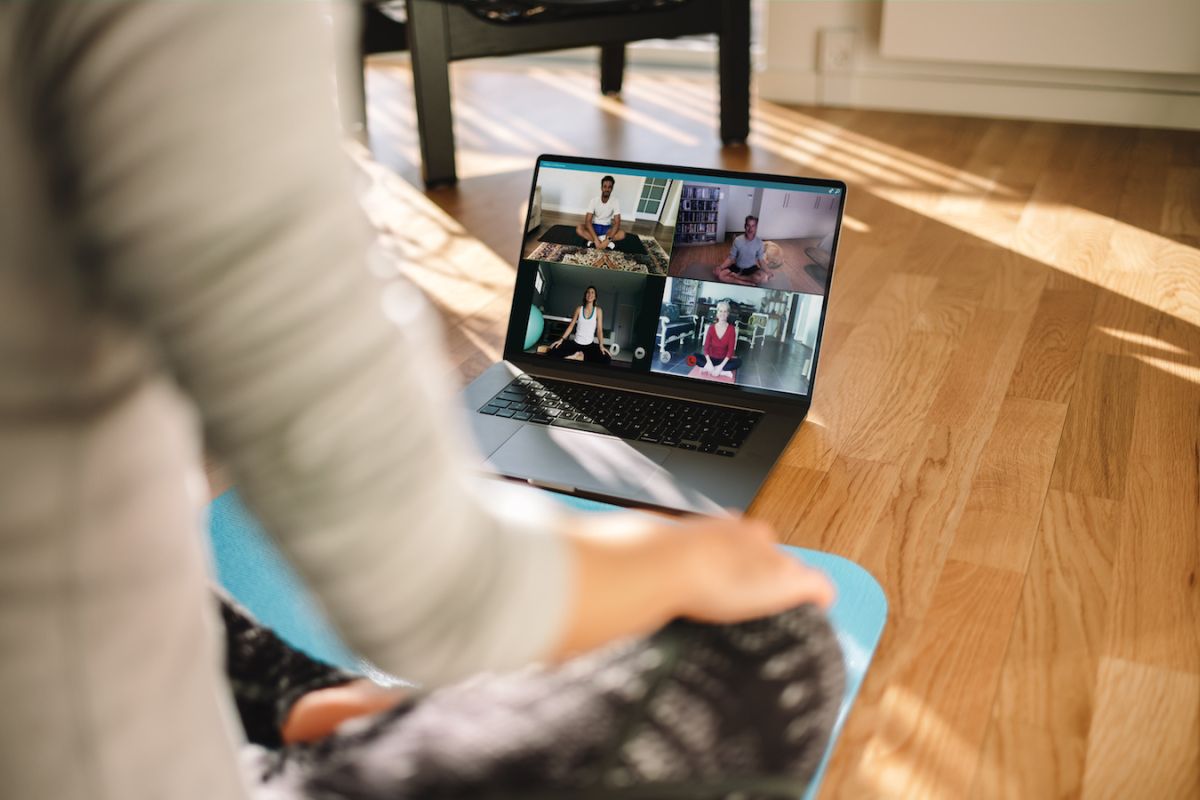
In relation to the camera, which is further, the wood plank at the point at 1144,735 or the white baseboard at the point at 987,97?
the white baseboard at the point at 987,97

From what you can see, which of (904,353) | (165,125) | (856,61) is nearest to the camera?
(165,125)

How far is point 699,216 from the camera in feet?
4.62

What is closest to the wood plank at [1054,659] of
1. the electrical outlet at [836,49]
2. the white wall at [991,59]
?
the white wall at [991,59]

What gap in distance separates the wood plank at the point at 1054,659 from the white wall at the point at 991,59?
1845 mm

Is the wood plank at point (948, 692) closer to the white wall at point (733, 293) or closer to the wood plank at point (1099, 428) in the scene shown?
the wood plank at point (1099, 428)

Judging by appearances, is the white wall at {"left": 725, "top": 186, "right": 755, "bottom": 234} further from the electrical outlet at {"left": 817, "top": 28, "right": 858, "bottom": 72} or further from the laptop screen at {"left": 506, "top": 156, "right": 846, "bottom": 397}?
the electrical outlet at {"left": 817, "top": 28, "right": 858, "bottom": 72}

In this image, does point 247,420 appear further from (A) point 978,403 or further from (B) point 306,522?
(A) point 978,403

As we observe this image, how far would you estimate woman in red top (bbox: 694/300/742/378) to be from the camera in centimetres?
139

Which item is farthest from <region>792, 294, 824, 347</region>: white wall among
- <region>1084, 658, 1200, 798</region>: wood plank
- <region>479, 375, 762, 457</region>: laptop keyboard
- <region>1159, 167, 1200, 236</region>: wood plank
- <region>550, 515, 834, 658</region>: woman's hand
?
<region>1159, 167, 1200, 236</region>: wood plank

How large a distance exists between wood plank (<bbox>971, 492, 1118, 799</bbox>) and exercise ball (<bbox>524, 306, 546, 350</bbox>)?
647 millimetres

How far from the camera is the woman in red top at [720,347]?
1390 mm

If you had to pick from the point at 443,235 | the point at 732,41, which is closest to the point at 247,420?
the point at 443,235

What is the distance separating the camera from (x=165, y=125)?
1.20 ft

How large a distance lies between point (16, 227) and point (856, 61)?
2888 mm
